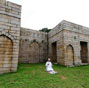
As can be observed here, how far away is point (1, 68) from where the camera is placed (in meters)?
5.23

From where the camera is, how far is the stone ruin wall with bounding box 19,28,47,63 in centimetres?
1087

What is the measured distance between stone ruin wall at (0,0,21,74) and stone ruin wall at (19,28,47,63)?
4.94 metres

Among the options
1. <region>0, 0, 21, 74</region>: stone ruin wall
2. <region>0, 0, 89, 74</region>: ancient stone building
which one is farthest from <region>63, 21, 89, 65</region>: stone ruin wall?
<region>0, 0, 21, 74</region>: stone ruin wall

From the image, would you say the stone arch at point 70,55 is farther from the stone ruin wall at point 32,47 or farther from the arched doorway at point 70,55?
the stone ruin wall at point 32,47

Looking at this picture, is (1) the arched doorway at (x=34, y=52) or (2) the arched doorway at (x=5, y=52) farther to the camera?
(1) the arched doorway at (x=34, y=52)

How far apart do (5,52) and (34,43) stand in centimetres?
643

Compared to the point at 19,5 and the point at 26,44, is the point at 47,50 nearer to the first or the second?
the point at 26,44

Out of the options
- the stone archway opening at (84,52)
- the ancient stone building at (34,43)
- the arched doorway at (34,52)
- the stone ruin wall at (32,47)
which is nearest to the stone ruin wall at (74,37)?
the ancient stone building at (34,43)

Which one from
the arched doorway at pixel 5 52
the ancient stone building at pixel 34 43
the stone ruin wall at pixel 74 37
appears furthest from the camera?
the stone ruin wall at pixel 74 37

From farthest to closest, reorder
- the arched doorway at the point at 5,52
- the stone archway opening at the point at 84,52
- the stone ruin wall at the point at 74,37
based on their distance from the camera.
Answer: the stone archway opening at the point at 84,52
the stone ruin wall at the point at 74,37
the arched doorway at the point at 5,52

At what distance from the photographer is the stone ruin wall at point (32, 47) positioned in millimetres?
10867

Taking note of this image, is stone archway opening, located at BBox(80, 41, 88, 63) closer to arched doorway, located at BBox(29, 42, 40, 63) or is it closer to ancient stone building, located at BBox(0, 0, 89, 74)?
ancient stone building, located at BBox(0, 0, 89, 74)

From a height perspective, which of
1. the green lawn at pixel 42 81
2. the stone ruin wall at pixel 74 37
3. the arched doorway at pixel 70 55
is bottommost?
the green lawn at pixel 42 81

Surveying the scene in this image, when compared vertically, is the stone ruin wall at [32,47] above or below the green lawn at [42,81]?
above
